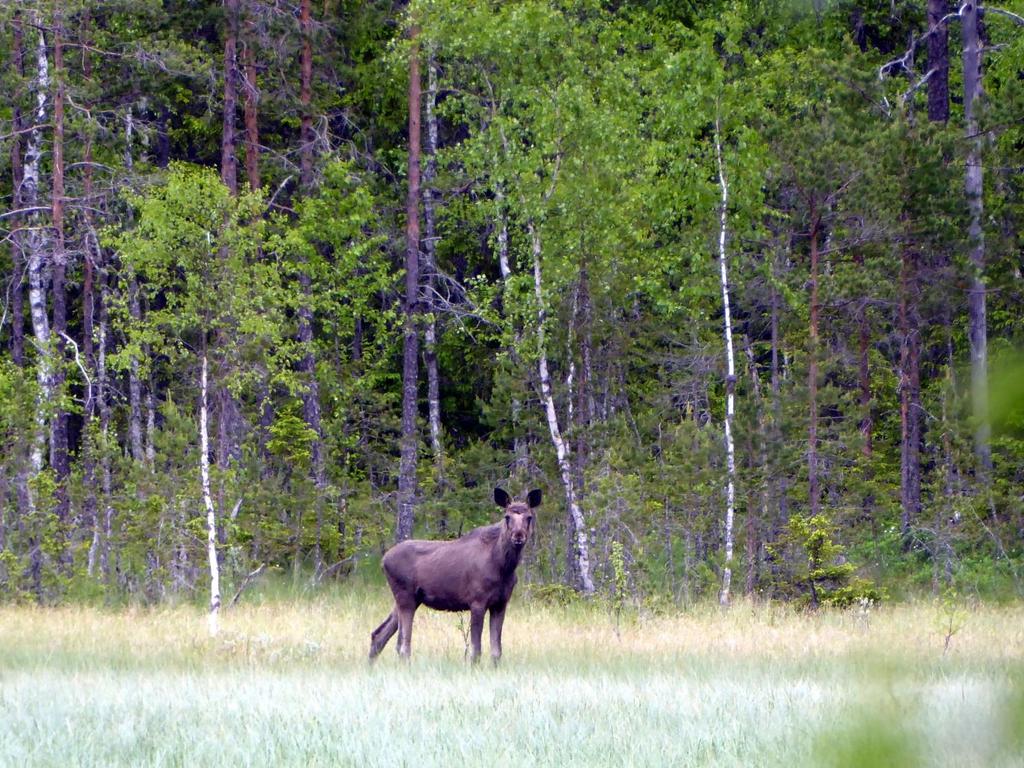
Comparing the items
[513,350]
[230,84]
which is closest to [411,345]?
[513,350]

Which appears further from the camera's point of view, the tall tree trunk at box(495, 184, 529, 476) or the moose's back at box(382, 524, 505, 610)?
the tall tree trunk at box(495, 184, 529, 476)

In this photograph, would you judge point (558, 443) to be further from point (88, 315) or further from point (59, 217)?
point (88, 315)

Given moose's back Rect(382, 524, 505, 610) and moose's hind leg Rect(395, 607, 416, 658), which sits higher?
moose's back Rect(382, 524, 505, 610)

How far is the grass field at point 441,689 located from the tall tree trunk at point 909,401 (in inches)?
234

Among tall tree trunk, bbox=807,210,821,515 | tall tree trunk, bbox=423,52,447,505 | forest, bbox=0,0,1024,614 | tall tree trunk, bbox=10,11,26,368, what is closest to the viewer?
forest, bbox=0,0,1024,614

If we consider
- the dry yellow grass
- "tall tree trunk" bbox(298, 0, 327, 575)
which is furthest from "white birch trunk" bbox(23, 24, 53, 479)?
the dry yellow grass

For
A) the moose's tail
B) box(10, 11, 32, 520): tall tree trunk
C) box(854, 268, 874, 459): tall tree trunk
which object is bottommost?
the moose's tail

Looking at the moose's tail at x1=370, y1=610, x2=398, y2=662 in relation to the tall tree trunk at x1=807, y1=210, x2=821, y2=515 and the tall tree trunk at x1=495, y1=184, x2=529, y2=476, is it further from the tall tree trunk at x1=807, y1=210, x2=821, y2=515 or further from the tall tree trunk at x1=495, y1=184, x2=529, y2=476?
the tall tree trunk at x1=495, y1=184, x2=529, y2=476

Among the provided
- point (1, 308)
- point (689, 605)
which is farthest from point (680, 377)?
point (1, 308)

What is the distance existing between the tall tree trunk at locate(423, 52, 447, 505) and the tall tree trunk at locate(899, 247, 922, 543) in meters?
8.72

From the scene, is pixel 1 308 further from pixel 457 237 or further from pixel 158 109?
pixel 457 237

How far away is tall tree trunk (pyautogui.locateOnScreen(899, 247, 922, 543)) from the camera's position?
20969 millimetres

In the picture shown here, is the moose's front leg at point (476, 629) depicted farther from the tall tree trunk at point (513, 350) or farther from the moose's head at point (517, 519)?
the tall tree trunk at point (513, 350)

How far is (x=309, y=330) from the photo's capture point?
28.2 m
